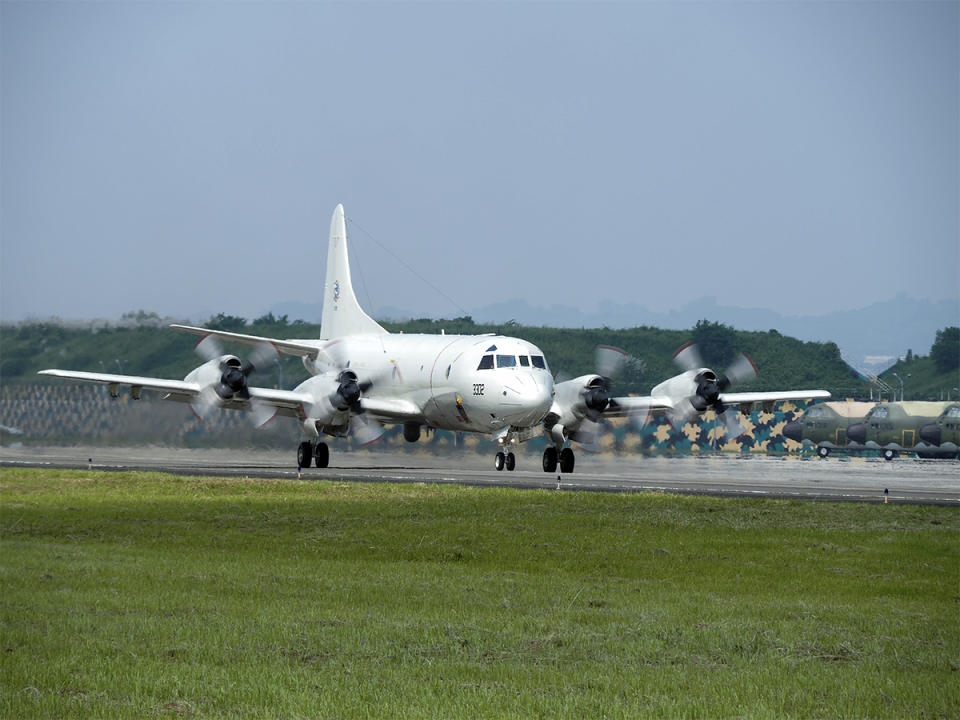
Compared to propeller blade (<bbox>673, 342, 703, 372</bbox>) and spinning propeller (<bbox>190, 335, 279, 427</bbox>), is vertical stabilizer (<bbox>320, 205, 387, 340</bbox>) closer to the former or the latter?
spinning propeller (<bbox>190, 335, 279, 427</bbox>)

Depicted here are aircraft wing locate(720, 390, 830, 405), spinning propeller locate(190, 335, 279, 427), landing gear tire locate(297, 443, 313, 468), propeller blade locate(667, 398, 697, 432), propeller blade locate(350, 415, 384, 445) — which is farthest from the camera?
propeller blade locate(350, 415, 384, 445)

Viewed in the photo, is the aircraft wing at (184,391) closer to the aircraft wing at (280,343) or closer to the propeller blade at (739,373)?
the aircraft wing at (280,343)

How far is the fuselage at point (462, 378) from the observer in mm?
41812

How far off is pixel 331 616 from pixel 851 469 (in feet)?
140

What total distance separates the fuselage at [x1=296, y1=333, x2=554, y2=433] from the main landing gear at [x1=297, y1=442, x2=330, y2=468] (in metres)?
2.90

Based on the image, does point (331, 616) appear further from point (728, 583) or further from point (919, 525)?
point (919, 525)

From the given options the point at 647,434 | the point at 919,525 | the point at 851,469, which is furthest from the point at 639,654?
the point at 647,434

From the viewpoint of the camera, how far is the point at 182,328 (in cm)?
4528

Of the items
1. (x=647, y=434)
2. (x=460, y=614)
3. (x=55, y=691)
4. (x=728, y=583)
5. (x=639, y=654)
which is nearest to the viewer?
(x=55, y=691)

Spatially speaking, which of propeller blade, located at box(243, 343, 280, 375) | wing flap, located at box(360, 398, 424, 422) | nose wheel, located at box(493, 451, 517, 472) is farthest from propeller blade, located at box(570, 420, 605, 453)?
propeller blade, located at box(243, 343, 280, 375)

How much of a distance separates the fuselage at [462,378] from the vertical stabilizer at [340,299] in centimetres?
458

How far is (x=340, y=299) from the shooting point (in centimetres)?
5694

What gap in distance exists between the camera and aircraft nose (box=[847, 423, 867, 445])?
254 ft

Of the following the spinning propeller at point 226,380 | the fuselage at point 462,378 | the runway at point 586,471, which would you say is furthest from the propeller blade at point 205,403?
the fuselage at point 462,378
